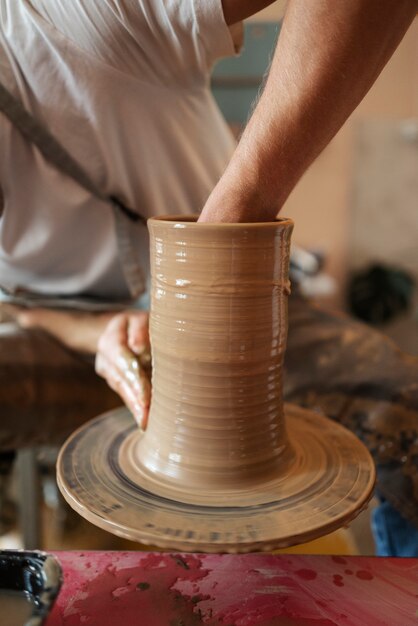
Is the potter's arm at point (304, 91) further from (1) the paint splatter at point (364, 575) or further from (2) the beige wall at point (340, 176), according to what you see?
(2) the beige wall at point (340, 176)

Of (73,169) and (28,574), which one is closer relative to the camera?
(28,574)

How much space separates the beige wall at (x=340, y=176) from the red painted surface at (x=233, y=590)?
3.43 m

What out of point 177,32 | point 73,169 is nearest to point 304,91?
point 177,32

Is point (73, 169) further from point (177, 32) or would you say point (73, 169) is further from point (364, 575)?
point (364, 575)

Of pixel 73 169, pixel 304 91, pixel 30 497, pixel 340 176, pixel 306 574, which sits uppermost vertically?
pixel 304 91

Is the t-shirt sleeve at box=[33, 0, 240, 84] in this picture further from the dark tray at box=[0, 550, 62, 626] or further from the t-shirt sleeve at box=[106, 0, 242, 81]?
the dark tray at box=[0, 550, 62, 626]

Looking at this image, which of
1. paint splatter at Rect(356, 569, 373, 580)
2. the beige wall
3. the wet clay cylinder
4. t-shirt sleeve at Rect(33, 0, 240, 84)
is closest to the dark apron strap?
t-shirt sleeve at Rect(33, 0, 240, 84)

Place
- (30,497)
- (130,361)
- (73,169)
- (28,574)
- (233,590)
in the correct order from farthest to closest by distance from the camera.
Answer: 1. (30,497)
2. (73,169)
3. (130,361)
4. (233,590)
5. (28,574)

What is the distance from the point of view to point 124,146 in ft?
3.45

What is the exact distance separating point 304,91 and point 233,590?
0.58 m

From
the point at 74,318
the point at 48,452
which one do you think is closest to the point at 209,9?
the point at 74,318

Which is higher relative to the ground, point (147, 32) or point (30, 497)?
point (147, 32)

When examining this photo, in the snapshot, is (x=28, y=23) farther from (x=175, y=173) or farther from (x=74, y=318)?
(x=74, y=318)

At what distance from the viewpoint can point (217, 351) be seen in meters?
0.66
